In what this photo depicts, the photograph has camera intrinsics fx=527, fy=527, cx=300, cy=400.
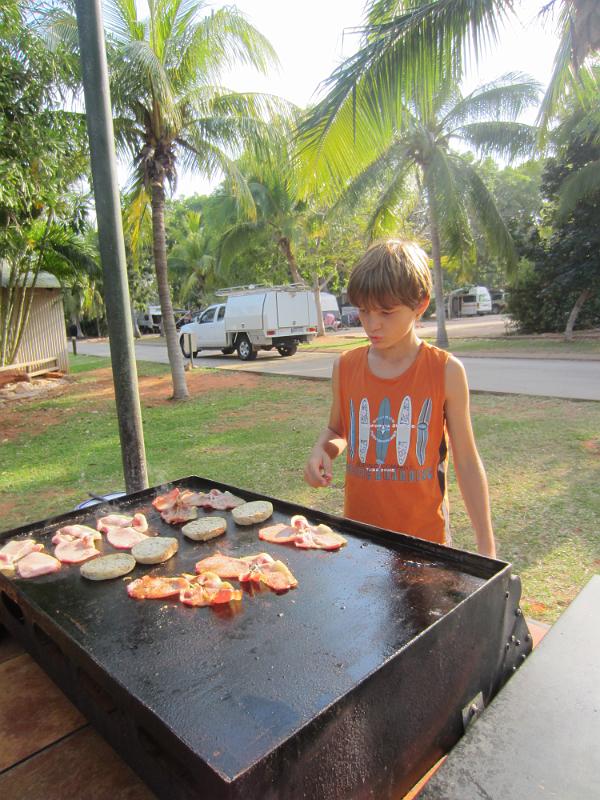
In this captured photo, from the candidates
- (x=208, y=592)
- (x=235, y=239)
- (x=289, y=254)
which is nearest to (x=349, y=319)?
(x=289, y=254)

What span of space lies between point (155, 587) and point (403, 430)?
2.86 feet

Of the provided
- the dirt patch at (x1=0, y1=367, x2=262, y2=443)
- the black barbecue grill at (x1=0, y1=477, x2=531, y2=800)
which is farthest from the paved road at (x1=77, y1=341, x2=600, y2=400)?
the black barbecue grill at (x1=0, y1=477, x2=531, y2=800)

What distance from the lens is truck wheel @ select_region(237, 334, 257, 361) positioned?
58.5 ft

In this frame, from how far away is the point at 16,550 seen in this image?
5.13 ft

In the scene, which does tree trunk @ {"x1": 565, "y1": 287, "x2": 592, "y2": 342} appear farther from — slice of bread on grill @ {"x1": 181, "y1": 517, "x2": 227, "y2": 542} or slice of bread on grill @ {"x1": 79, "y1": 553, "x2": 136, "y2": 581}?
slice of bread on grill @ {"x1": 79, "y1": 553, "x2": 136, "y2": 581}

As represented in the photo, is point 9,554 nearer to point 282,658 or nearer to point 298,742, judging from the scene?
point 282,658

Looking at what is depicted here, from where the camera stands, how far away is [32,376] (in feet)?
46.2

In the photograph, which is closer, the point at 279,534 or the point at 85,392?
the point at 279,534

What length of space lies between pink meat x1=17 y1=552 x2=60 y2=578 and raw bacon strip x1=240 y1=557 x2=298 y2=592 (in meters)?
0.55

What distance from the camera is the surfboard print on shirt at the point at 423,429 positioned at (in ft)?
5.45

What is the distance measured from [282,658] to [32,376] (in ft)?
48.8

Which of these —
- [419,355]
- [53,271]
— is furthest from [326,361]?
[419,355]

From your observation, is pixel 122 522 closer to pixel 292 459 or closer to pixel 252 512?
pixel 252 512

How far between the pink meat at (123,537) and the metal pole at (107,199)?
0.80 m
